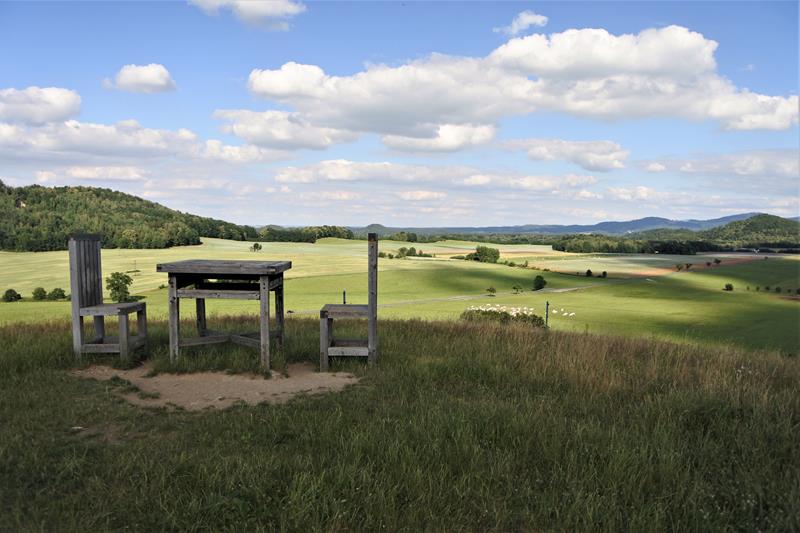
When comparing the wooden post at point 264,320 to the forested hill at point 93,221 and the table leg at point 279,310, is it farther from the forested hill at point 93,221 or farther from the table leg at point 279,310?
the forested hill at point 93,221

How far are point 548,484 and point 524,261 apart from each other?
95.1 metres

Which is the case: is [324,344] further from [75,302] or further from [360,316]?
[75,302]

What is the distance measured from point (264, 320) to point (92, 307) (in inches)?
125

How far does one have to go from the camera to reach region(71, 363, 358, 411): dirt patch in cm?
610

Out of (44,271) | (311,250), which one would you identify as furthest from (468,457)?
(311,250)

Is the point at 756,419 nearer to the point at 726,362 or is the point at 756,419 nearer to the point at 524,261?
the point at 726,362

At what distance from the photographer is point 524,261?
95.9m

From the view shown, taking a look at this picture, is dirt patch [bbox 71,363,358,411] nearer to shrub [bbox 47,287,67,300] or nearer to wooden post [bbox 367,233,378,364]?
wooden post [bbox 367,233,378,364]

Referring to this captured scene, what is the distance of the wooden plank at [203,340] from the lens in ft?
26.7

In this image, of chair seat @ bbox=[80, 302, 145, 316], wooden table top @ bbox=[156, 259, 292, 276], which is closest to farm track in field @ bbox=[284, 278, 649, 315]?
chair seat @ bbox=[80, 302, 145, 316]

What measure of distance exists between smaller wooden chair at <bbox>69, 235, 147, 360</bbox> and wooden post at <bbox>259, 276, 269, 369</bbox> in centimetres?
→ 221

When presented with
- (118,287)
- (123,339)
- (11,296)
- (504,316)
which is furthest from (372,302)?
(11,296)

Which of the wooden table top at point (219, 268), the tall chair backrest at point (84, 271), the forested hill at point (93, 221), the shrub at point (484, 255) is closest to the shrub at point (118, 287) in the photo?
the forested hill at point (93, 221)

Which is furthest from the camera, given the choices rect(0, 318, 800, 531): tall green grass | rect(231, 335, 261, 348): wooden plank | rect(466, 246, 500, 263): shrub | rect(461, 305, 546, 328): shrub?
rect(466, 246, 500, 263): shrub
